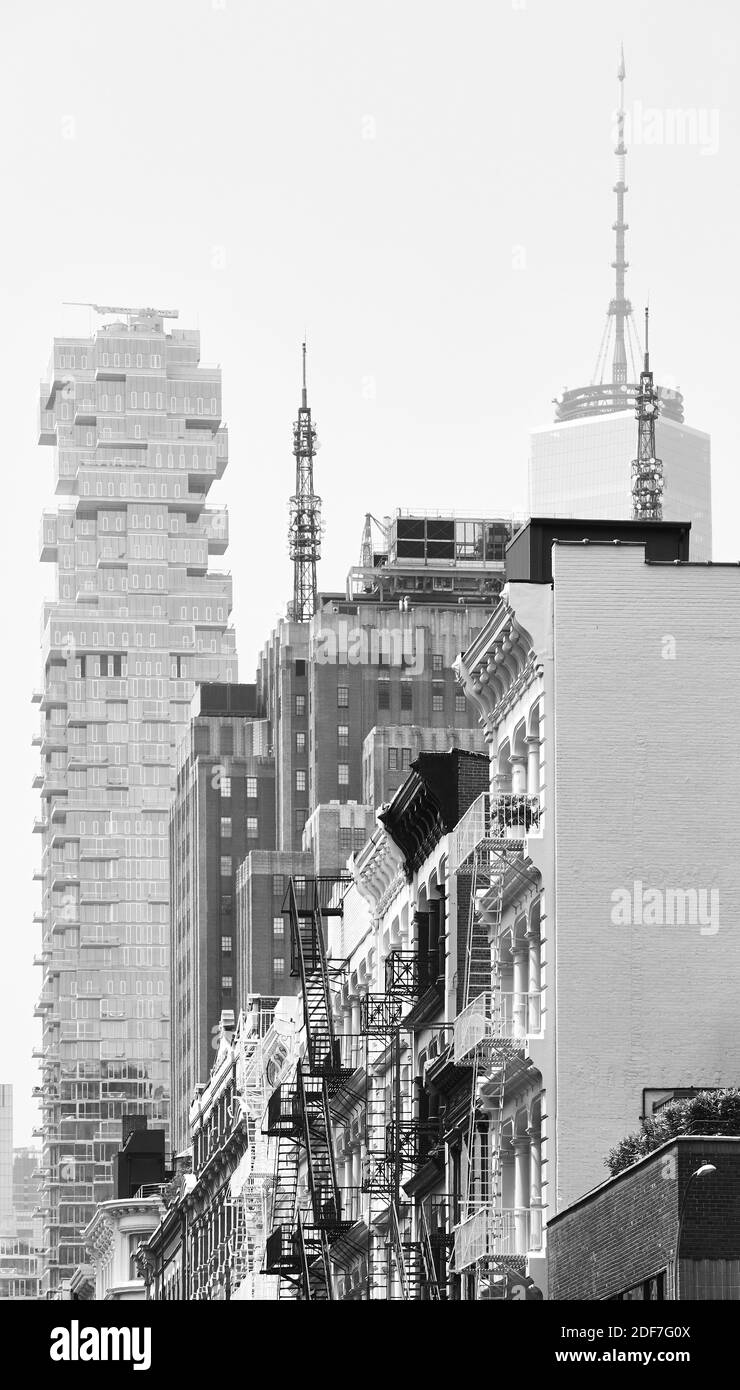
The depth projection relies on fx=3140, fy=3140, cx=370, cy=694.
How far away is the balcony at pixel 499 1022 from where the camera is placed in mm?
63031

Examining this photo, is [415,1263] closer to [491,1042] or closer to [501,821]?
[491,1042]

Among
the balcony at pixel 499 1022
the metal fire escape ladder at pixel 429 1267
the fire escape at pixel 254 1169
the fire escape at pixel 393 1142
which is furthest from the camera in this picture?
the fire escape at pixel 254 1169

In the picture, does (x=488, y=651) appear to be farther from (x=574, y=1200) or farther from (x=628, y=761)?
(x=574, y=1200)

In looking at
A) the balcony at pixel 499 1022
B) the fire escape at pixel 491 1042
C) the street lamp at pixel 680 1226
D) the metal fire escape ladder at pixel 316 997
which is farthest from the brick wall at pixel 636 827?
the metal fire escape ladder at pixel 316 997

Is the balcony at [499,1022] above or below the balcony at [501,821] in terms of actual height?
below

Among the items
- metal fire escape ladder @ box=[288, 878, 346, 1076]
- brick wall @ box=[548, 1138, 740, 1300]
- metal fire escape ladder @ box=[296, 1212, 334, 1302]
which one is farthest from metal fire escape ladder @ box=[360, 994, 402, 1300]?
brick wall @ box=[548, 1138, 740, 1300]

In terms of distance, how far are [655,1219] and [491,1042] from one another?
1492 centimetres

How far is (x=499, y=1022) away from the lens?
64375 millimetres

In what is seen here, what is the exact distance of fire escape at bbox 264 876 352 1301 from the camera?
86625mm

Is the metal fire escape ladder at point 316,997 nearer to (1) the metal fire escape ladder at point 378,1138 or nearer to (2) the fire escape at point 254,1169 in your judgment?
(1) the metal fire escape ladder at point 378,1138

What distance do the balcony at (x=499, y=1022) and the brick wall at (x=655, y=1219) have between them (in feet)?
29.9

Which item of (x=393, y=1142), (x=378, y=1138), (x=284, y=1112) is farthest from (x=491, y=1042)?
(x=284, y=1112)
